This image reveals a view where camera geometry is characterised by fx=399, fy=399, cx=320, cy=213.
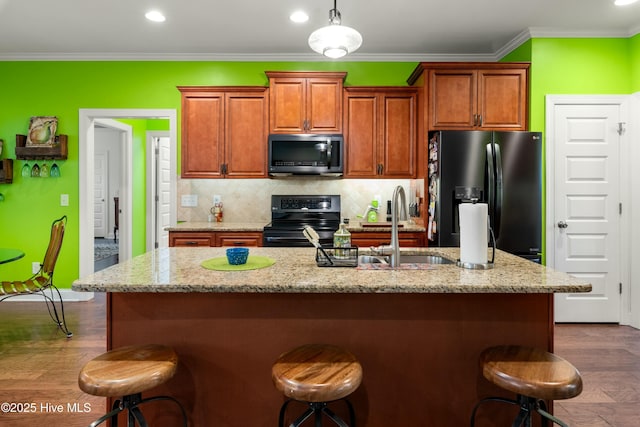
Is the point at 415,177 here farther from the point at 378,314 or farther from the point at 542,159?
the point at 378,314

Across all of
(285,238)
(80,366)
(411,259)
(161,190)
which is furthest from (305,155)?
(161,190)

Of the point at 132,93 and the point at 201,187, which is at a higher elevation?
the point at 132,93

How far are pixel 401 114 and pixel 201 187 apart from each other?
7.51 ft

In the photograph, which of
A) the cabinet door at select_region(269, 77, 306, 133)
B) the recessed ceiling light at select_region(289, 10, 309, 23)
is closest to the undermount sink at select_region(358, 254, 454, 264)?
the cabinet door at select_region(269, 77, 306, 133)

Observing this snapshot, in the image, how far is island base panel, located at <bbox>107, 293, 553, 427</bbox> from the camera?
1.71m

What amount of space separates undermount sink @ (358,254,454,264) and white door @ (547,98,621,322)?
210cm

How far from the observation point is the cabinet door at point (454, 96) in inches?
145

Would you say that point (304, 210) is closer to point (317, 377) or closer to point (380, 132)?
point (380, 132)

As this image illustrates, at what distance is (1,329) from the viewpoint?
351cm

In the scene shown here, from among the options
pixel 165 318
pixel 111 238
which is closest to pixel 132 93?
pixel 165 318

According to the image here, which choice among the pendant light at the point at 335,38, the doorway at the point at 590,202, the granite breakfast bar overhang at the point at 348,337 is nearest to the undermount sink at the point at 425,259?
the granite breakfast bar overhang at the point at 348,337

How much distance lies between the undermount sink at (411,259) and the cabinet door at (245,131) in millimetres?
2201

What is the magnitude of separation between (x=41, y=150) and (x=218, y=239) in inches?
89.6

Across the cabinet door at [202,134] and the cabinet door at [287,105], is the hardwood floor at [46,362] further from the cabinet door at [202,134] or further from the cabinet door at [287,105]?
the cabinet door at [287,105]
